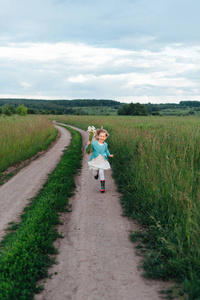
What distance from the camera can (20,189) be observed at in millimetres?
8625

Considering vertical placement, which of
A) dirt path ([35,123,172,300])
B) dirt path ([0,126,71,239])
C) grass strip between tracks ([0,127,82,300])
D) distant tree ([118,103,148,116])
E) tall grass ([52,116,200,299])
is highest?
distant tree ([118,103,148,116])

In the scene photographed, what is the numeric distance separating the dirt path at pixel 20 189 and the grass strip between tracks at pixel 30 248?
0.30m

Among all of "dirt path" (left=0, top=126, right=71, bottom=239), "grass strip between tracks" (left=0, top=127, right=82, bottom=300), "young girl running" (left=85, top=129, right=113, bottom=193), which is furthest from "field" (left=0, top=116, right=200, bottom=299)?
"dirt path" (left=0, top=126, right=71, bottom=239)

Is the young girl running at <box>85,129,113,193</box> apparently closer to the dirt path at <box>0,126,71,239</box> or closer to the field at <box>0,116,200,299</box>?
the field at <box>0,116,200,299</box>

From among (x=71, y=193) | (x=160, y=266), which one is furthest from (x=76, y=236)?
(x=71, y=193)

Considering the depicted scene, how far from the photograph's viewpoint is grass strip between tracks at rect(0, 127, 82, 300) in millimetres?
3471

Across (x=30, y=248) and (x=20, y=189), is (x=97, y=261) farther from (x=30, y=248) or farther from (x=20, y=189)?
(x=20, y=189)

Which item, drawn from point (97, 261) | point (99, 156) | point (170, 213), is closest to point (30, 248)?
point (97, 261)

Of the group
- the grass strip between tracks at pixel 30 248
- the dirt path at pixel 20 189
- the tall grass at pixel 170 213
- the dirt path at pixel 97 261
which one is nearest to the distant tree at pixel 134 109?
the dirt path at pixel 20 189

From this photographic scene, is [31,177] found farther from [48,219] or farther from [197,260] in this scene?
[197,260]

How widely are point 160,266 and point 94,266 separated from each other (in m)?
0.98

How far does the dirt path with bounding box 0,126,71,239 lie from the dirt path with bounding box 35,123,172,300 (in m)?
1.31

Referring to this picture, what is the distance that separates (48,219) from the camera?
575cm

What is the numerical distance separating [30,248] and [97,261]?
110 cm
